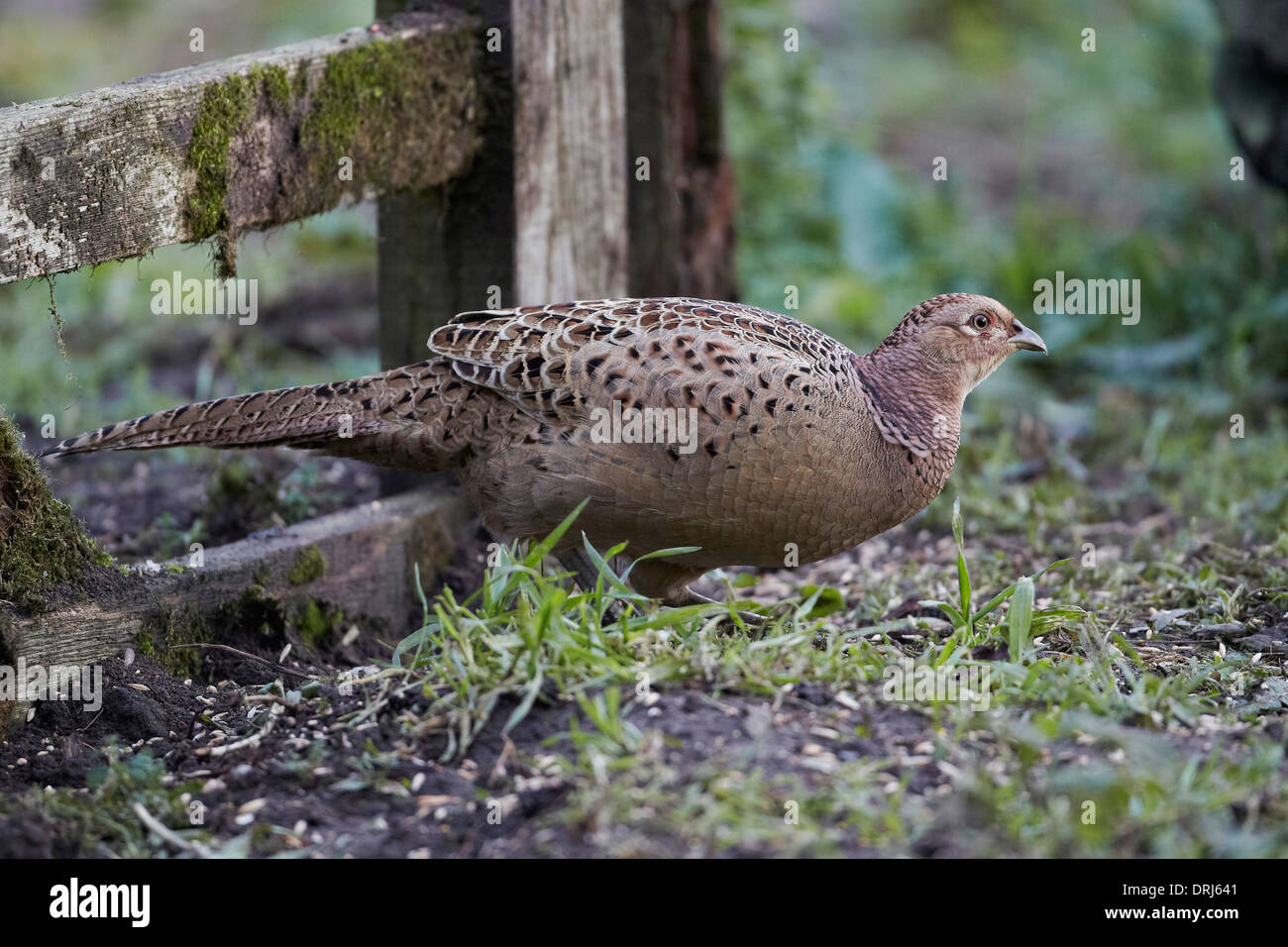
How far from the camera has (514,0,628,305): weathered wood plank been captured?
5070 millimetres

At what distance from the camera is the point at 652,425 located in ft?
13.4

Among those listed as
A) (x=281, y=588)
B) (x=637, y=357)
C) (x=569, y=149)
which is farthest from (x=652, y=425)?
(x=569, y=149)

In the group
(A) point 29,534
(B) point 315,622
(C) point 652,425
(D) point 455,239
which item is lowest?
(B) point 315,622

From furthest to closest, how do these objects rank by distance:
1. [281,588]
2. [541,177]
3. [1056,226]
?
[1056,226] → [541,177] → [281,588]

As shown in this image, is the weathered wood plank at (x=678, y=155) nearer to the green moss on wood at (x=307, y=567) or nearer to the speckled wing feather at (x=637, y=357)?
the speckled wing feather at (x=637, y=357)

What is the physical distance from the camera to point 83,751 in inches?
139

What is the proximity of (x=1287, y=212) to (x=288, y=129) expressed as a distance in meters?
6.39

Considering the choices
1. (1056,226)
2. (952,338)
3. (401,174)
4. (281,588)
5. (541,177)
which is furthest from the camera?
(1056,226)

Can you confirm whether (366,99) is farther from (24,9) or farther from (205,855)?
(24,9)

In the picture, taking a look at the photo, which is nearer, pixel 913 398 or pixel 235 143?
pixel 235 143

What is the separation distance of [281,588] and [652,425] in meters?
1.31

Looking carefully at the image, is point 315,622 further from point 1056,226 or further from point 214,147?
point 1056,226
